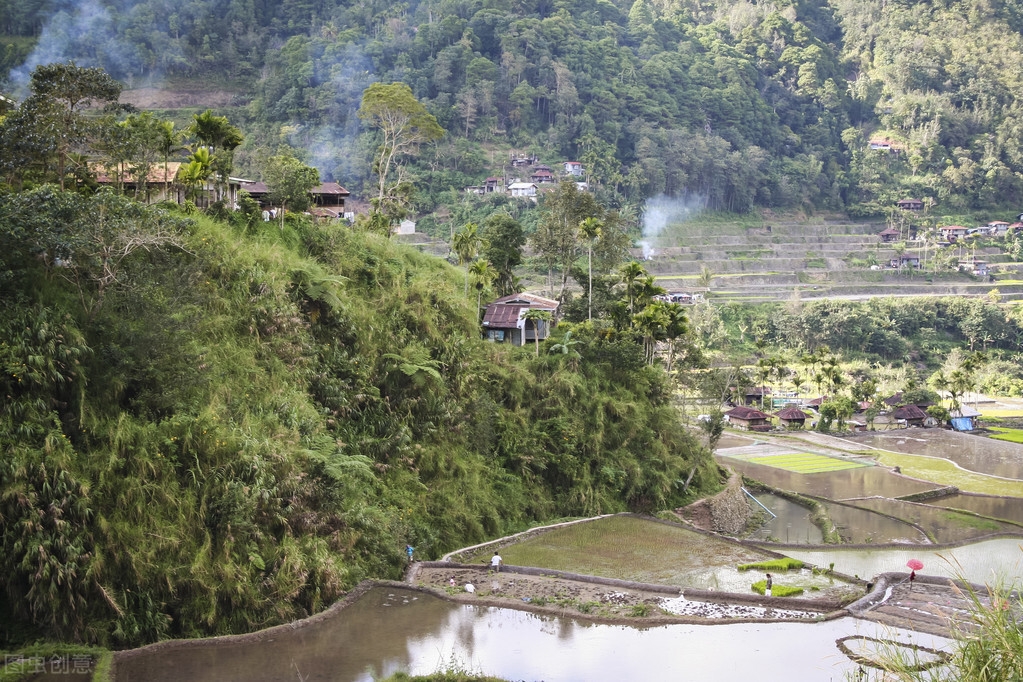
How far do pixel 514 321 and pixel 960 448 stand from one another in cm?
2686

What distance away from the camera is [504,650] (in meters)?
13.6

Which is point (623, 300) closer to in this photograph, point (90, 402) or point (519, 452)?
point (519, 452)

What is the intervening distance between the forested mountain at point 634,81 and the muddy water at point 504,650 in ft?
170

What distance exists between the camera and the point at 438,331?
2430cm

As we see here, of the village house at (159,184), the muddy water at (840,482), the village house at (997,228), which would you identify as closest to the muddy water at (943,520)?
the muddy water at (840,482)

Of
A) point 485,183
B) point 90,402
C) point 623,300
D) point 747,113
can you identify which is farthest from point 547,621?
point 747,113

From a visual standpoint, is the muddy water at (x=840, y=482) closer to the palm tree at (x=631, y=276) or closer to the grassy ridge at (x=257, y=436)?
the grassy ridge at (x=257, y=436)

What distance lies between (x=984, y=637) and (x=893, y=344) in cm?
6353

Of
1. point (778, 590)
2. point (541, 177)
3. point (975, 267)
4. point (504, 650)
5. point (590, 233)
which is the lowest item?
point (778, 590)

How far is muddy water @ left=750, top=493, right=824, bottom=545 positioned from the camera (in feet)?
83.3

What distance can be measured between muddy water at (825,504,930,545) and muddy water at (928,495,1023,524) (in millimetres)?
3545

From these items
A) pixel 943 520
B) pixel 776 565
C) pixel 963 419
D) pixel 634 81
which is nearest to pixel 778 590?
pixel 776 565

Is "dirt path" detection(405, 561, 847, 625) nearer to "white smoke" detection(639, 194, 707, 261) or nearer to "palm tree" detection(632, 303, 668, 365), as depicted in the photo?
"palm tree" detection(632, 303, 668, 365)

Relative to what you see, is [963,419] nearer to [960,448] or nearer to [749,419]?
[960,448]
